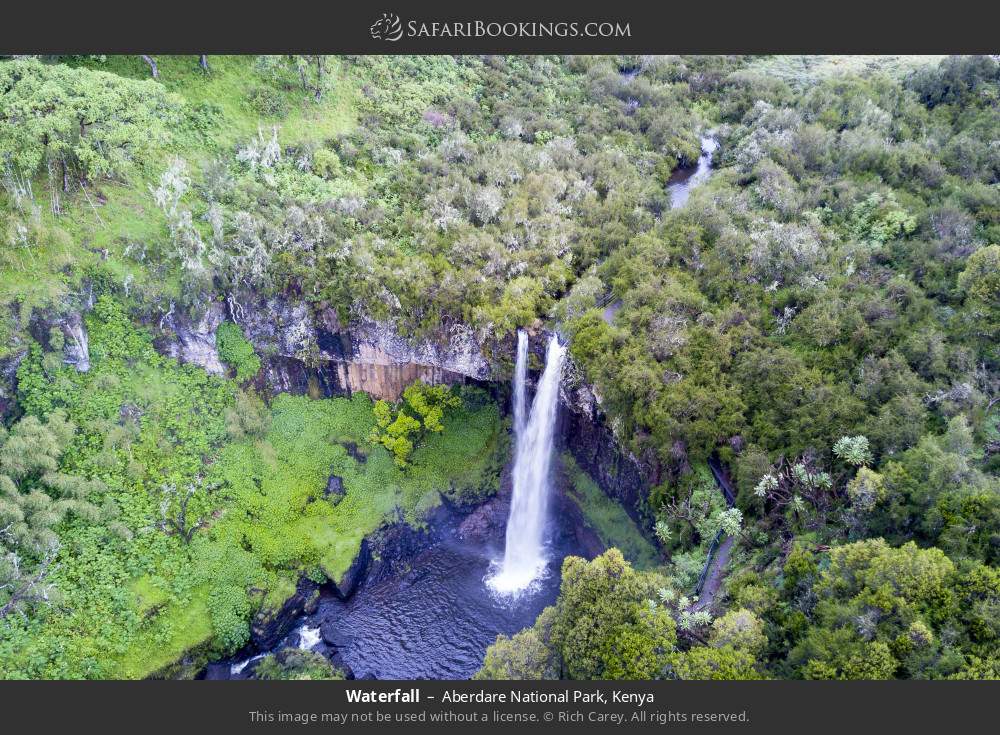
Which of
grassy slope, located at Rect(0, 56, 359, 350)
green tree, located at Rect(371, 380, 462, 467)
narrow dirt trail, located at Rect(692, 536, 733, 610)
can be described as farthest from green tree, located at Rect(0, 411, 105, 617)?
narrow dirt trail, located at Rect(692, 536, 733, 610)

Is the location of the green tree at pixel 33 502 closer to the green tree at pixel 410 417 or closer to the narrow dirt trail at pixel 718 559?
the green tree at pixel 410 417

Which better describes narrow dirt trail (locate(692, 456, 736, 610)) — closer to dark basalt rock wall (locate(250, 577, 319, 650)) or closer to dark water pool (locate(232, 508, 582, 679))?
dark water pool (locate(232, 508, 582, 679))

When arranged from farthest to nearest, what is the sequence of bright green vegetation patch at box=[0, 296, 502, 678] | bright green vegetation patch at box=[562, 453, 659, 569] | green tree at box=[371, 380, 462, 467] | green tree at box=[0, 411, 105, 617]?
green tree at box=[371, 380, 462, 467], bright green vegetation patch at box=[562, 453, 659, 569], bright green vegetation patch at box=[0, 296, 502, 678], green tree at box=[0, 411, 105, 617]

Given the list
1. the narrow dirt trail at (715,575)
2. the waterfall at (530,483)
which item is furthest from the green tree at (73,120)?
the narrow dirt trail at (715,575)

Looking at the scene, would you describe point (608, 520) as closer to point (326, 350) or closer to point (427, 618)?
point (427, 618)

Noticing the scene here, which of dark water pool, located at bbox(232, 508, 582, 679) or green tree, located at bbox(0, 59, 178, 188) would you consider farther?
green tree, located at bbox(0, 59, 178, 188)

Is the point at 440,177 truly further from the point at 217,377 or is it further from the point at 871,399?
the point at 871,399

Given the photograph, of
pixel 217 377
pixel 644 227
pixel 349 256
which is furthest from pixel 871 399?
pixel 217 377
